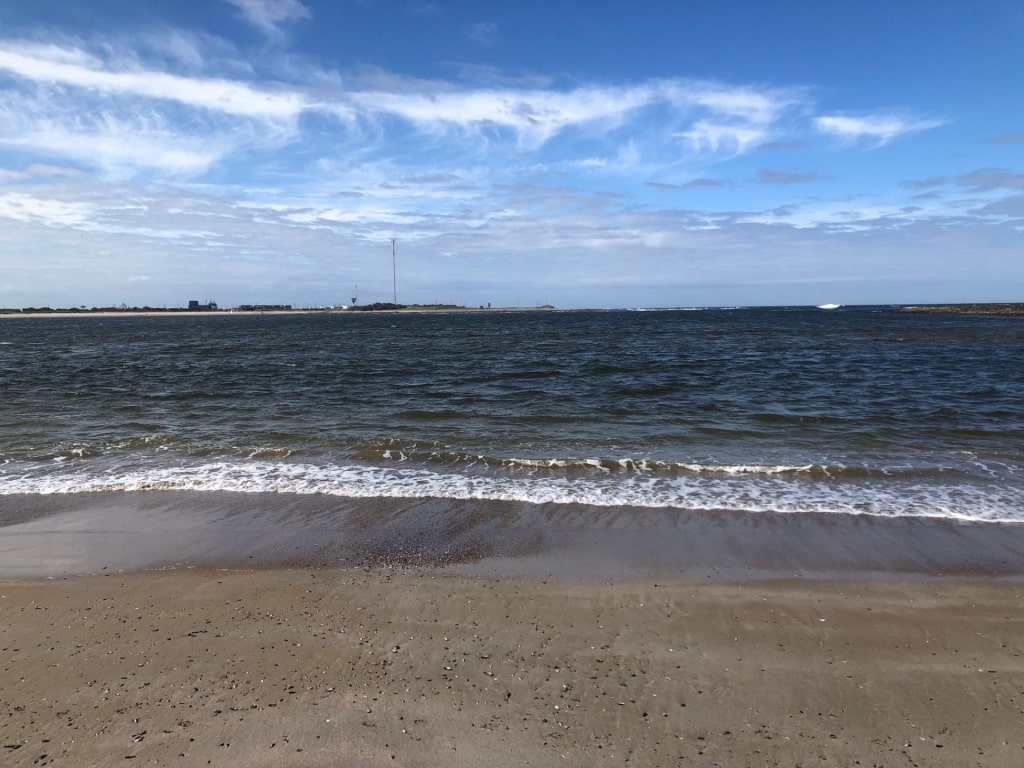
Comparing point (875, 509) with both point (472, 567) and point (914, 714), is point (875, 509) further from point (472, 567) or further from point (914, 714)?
point (472, 567)

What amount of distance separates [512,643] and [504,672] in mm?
444

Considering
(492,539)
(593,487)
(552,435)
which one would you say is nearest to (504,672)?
(492,539)

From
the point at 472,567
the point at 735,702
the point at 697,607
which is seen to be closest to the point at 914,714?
the point at 735,702

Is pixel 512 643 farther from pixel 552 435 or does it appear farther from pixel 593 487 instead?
pixel 552 435

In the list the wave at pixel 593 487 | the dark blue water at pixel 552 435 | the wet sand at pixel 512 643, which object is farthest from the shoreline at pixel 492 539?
the dark blue water at pixel 552 435

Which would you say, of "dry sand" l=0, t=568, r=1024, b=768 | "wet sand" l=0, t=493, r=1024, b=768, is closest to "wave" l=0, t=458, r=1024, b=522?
"wet sand" l=0, t=493, r=1024, b=768

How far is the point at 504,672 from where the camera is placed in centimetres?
473

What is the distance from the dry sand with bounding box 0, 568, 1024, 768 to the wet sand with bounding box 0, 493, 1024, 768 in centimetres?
2

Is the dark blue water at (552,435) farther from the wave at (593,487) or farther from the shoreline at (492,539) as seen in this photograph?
the shoreline at (492,539)

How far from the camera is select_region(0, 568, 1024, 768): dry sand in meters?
3.93

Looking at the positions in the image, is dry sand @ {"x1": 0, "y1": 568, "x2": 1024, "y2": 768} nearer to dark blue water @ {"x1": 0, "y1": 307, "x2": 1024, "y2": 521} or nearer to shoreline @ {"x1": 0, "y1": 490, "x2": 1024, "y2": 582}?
shoreline @ {"x1": 0, "y1": 490, "x2": 1024, "y2": 582}

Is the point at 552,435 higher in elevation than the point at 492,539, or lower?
higher

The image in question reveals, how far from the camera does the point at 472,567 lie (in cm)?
688

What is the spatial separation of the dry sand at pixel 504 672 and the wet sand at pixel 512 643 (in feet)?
0.07
